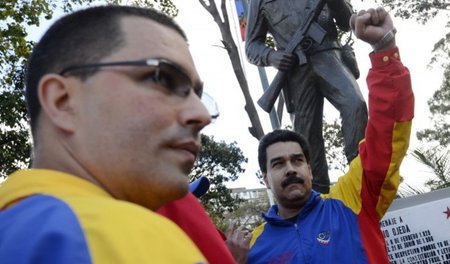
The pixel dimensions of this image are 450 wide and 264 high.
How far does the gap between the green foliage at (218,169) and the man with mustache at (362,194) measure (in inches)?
777

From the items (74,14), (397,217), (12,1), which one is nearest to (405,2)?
(12,1)

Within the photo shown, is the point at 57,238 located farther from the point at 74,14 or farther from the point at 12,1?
the point at 12,1

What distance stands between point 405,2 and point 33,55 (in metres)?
22.4

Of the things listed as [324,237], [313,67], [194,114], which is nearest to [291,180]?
[324,237]

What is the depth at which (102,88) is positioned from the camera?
1122 mm

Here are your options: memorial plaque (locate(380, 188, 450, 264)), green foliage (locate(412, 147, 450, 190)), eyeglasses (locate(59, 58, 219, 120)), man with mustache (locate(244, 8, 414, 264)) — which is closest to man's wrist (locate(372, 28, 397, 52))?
man with mustache (locate(244, 8, 414, 264))

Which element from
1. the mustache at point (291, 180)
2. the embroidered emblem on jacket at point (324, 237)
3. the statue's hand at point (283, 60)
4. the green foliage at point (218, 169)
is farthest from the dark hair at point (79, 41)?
the green foliage at point (218, 169)

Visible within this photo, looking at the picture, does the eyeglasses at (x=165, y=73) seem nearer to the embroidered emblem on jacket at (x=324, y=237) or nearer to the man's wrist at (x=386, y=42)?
the man's wrist at (x=386, y=42)

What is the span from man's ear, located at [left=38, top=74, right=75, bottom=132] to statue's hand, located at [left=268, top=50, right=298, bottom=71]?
293cm

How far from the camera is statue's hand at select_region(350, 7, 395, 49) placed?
7.86 ft

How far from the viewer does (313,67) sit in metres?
3.96

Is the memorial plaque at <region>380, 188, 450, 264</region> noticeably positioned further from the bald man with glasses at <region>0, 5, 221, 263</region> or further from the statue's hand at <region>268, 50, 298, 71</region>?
the bald man with glasses at <region>0, 5, 221, 263</region>

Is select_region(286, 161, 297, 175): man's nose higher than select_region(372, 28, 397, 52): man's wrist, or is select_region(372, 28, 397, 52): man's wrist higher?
select_region(372, 28, 397, 52): man's wrist

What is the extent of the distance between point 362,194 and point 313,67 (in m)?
1.53
